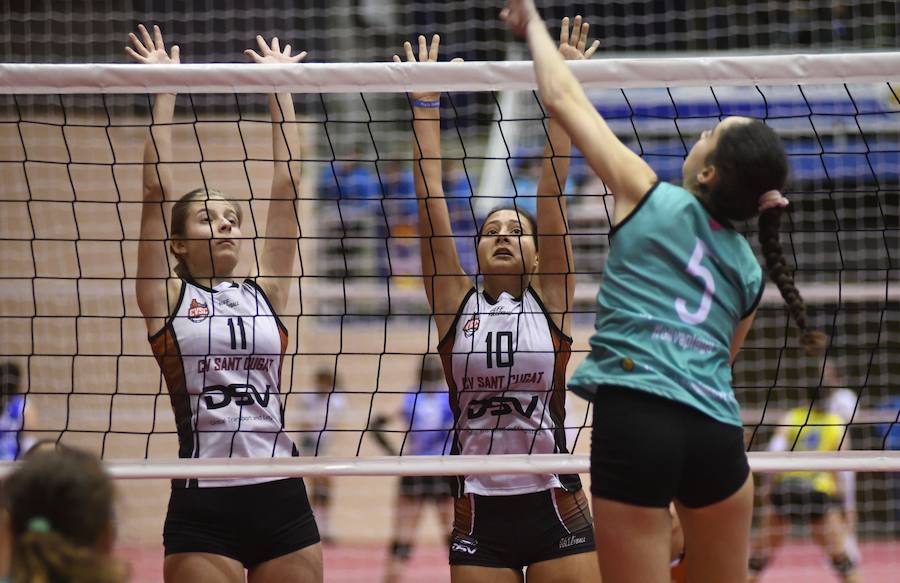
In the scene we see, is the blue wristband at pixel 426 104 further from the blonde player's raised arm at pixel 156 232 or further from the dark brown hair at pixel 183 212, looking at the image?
the blonde player's raised arm at pixel 156 232

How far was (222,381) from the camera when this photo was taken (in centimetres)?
403

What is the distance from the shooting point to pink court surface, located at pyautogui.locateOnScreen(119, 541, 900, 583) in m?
10.5

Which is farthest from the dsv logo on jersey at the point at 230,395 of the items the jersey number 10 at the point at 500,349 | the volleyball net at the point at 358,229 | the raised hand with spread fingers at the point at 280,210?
the volleyball net at the point at 358,229

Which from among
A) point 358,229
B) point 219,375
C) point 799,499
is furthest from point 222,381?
point 358,229

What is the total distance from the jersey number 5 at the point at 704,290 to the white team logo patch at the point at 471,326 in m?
1.30

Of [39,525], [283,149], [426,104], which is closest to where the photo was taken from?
[39,525]

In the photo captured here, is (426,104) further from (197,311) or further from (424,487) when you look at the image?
(424,487)

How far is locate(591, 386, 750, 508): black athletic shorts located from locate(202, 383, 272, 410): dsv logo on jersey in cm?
148

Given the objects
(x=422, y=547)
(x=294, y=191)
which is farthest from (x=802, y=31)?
(x=294, y=191)

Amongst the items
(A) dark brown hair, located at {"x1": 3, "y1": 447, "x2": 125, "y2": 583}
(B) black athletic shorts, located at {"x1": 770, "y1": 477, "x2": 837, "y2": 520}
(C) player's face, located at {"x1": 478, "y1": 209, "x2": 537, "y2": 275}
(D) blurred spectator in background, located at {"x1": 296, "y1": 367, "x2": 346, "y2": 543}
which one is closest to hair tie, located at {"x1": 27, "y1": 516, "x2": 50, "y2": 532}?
(A) dark brown hair, located at {"x1": 3, "y1": 447, "x2": 125, "y2": 583}

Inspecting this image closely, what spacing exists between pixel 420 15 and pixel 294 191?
8.52 m

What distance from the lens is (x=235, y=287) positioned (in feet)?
13.9

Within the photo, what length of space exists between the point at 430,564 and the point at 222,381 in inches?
321

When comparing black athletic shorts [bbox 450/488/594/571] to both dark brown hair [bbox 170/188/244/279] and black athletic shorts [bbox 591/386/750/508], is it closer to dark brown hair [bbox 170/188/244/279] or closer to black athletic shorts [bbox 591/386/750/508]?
black athletic shorts [bbox 591/386/750/508]
